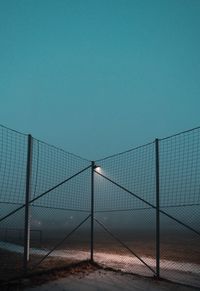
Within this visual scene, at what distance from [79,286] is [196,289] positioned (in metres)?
2.59

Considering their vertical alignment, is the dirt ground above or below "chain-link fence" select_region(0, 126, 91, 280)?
below

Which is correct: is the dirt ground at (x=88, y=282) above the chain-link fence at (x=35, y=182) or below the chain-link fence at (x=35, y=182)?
below

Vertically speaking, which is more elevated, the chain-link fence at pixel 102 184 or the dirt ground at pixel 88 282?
the chain-link fence at pixel 102 184

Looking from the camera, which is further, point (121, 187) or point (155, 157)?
point (121, 187)

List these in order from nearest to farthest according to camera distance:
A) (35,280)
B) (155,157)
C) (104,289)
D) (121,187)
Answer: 1. (104,289)
2. (35,280)
3. (155,157)
4. (121,187)

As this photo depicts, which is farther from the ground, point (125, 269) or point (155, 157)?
point (155, 157)

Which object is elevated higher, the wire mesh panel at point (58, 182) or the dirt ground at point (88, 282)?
the wire mesh panel at point (58, 182)

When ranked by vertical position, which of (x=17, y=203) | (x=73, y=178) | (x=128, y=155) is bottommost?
(x=17, y=203)

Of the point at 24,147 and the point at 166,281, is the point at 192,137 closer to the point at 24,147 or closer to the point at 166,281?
the point at 166,281

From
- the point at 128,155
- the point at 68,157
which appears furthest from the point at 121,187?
the point at 68,157

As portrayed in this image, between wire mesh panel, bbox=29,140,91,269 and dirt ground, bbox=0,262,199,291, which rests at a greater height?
wire mesh panel, bbox=29,140,91,269

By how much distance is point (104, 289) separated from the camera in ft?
25.6

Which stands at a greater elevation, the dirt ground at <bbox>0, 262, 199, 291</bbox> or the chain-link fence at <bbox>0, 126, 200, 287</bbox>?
the chain-link fence at <bbox>0, 126, 200, 287</bbox>

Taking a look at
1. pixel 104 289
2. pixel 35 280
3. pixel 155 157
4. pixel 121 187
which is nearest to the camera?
pixel 104 289
